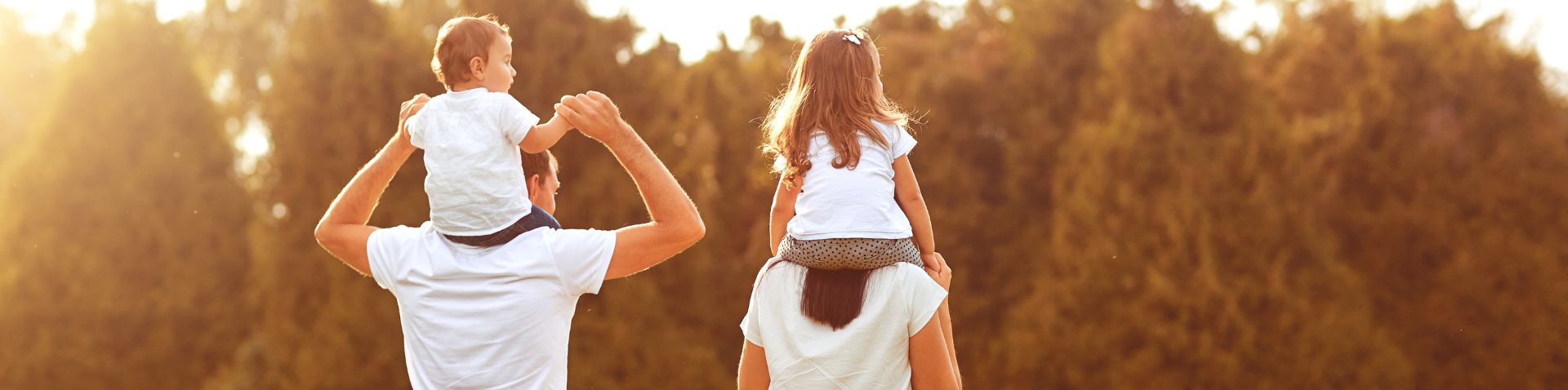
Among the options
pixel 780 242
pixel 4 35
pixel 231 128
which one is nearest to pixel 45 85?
pixel 4 35

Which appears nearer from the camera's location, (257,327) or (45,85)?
(257,327)

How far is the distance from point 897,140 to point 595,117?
1134 mm

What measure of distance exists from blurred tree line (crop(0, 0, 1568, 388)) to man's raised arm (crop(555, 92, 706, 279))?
23.0 feet

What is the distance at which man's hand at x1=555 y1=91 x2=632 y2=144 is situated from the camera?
10.1 feet

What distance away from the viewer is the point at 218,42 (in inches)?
805

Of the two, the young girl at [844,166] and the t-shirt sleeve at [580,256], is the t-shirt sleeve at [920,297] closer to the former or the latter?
the young girl at [844,166]

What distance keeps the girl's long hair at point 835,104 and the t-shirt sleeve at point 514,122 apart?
0.95 m

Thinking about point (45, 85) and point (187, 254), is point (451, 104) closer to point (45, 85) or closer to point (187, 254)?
point (187, 254)

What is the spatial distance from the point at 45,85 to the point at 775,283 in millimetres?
24310

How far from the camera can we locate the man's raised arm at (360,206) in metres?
3.41

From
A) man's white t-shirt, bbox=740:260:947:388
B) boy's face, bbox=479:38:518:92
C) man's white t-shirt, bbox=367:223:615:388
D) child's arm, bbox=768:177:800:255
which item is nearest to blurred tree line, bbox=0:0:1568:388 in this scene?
child's arm, bbox=768:177:800:255

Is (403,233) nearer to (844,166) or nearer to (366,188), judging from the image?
(366,188)

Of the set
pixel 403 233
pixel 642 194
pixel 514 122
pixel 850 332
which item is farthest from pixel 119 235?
pixel 642 194

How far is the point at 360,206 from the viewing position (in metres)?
3.46
